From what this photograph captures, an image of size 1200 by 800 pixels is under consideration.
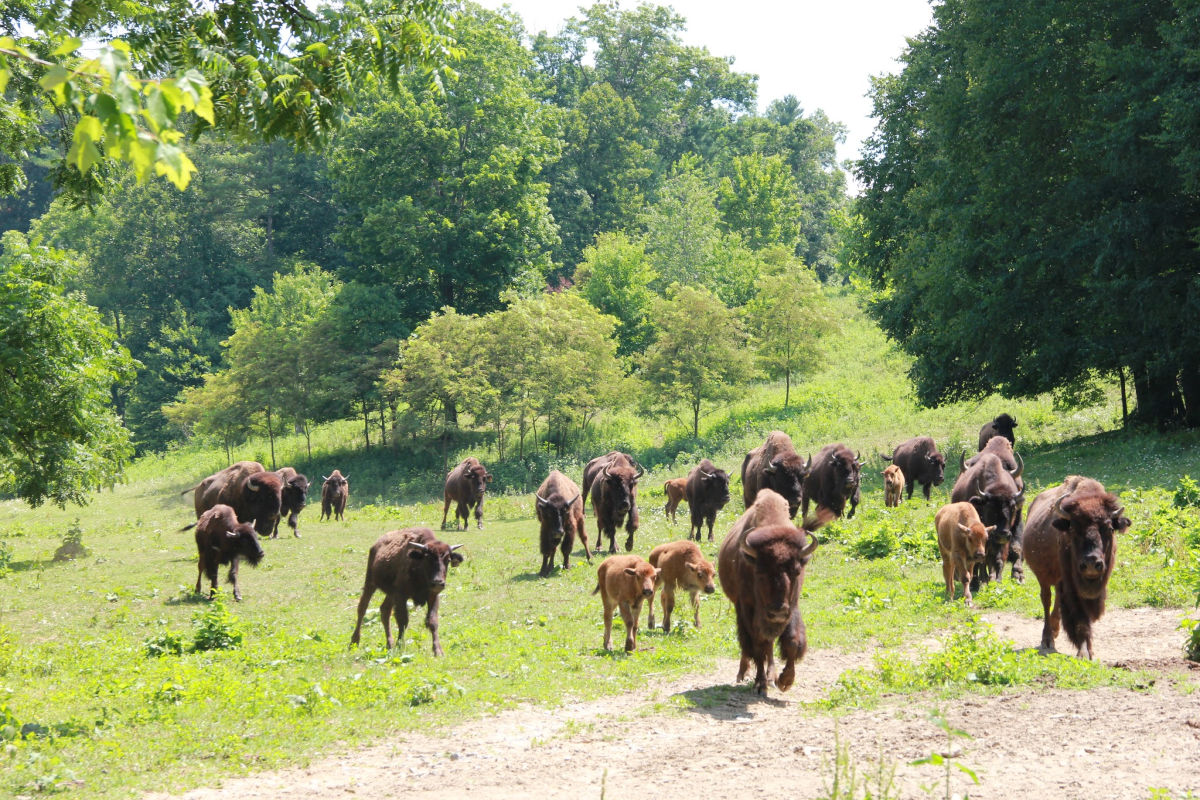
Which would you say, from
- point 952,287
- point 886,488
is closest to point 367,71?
point 886,488

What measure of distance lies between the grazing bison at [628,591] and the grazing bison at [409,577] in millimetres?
2133

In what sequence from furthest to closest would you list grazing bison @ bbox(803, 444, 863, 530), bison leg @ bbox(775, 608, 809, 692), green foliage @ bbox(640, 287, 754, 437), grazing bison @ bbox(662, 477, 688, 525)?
green foliage @ bbox(640, 287, 754, 437)
grazing bison @ bbox(662, 477, 688, 525)
grazing bison @ bbox(803, 444, 863, 530)
bison leg @ bbox(775, 608, 809, 692)

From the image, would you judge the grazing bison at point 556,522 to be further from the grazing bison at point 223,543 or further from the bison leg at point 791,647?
the bison leg at point 791,647

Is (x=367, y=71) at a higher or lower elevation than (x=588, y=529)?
higher

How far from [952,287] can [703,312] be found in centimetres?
1720

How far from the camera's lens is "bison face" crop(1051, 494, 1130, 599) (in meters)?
10.5

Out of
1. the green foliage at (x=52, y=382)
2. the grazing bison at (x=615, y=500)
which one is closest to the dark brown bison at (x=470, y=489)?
the grazing bison at (x=615, y=500)

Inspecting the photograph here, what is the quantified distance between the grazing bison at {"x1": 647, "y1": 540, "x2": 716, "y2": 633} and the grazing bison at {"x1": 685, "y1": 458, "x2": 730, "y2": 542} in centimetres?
878

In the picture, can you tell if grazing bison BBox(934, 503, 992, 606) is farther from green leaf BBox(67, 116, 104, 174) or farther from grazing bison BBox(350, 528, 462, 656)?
green leaf BBox(67, 116, 104, 174)

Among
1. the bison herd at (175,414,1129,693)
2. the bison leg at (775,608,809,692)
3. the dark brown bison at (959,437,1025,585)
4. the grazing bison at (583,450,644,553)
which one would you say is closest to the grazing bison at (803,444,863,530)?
the bison herd at (175,414,1129,693)

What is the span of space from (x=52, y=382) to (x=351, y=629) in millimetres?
9084

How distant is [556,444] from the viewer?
49.3 meters

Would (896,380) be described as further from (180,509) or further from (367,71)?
(367,71)

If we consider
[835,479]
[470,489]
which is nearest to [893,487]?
[835,479]
